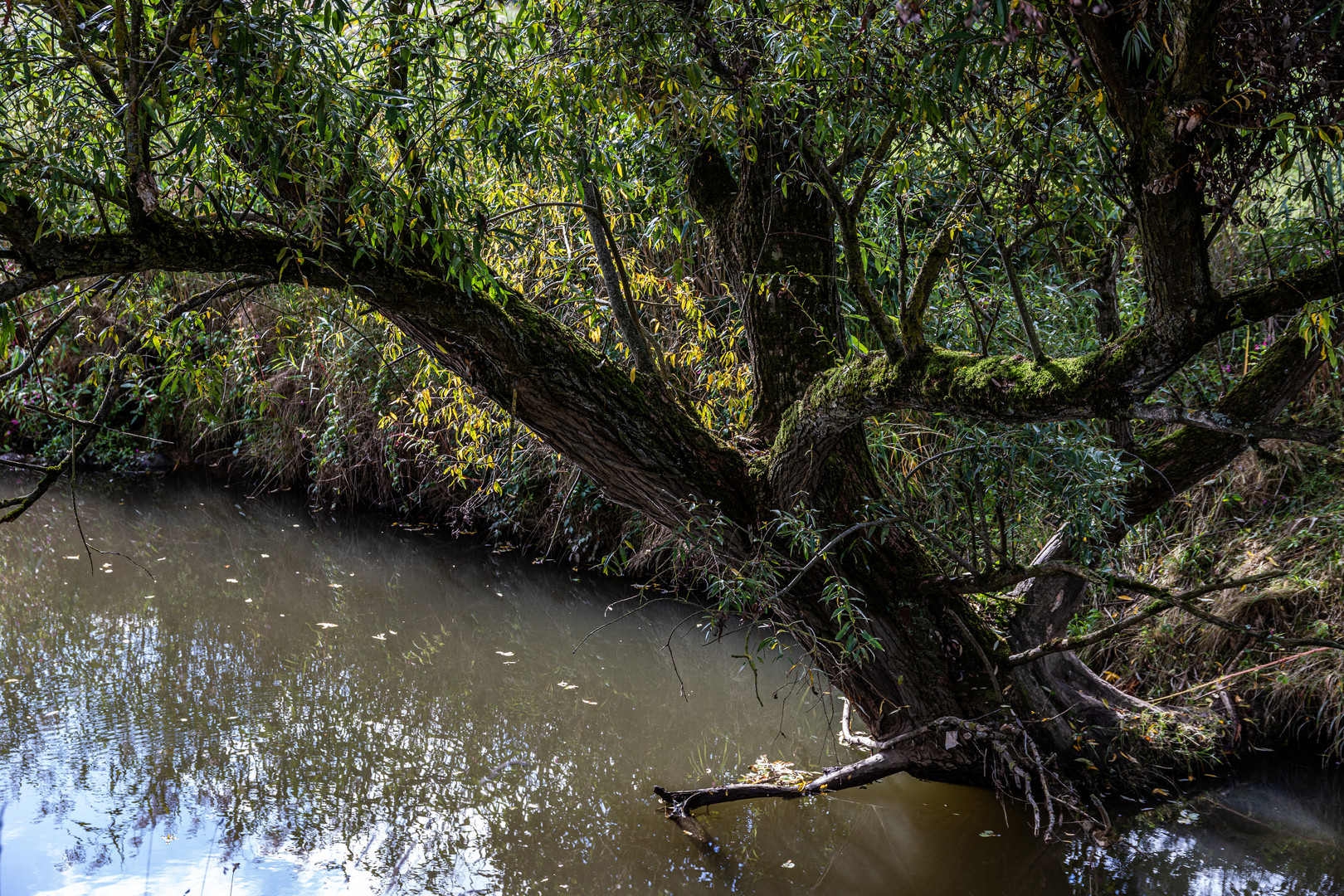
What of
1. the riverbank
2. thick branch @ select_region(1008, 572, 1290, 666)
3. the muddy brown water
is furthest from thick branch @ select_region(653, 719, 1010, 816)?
the riverbank

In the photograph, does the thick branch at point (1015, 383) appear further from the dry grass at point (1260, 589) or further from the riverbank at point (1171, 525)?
the dry grass at point (1260, 589)

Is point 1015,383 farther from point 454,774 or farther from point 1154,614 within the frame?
point 454,774

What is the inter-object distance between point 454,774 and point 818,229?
2797 millimetres

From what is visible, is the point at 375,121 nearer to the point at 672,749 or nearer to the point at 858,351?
the point at 858,351

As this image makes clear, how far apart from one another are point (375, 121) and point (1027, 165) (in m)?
2.55

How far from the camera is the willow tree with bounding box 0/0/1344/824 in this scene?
6.81ft

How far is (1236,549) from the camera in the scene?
4613 millimetres

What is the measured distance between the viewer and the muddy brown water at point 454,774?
3.15 metres

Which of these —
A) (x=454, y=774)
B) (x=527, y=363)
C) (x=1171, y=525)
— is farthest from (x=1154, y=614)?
(x=454, y=774)

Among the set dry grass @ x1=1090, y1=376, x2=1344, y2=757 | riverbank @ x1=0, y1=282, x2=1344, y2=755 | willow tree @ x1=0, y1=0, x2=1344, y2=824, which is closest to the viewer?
willow tree @ x1=0, y1=0, x2=1344, y2=824

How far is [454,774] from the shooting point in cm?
386

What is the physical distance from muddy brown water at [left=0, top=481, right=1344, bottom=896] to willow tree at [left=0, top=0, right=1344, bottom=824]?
28cm

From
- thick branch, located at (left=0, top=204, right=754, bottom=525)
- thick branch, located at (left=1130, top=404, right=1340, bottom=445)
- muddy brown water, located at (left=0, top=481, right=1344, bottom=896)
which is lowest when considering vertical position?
muddy brown water, located at (left=0, top=481, right=1344, bottom=896)

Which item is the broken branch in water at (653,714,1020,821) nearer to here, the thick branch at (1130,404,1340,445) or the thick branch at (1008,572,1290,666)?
the thick branch at (1008,572,1290,666)
